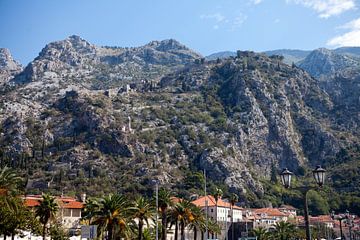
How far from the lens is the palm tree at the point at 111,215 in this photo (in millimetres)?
45906

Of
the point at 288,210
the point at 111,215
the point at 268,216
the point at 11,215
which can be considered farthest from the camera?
the point at 288,210

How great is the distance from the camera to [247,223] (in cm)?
11450

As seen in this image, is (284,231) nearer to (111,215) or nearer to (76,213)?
(76,213)

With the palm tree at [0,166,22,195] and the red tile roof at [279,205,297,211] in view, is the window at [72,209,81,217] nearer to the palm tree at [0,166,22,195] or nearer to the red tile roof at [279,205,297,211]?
the palm tree at [0,166,22,195]

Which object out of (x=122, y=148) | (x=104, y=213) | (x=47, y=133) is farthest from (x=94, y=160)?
(x=104, y=213)

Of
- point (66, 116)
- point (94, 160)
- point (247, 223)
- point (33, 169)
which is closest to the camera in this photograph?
point (247, 223)

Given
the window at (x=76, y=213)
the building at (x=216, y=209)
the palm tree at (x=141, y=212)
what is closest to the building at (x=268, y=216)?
the building at (x=216, y=209)

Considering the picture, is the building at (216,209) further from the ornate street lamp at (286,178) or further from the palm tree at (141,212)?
the ornate street lamp at (286,178)

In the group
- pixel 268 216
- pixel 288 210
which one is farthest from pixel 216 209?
pixel 288 210

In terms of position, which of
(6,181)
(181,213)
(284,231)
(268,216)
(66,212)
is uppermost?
(6,181)

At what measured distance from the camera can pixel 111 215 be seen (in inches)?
1810

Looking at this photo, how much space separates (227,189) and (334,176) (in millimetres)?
51794

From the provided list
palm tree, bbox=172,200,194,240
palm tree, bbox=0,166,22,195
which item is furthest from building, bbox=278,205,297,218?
palm tree, bbox=0,166,22,195

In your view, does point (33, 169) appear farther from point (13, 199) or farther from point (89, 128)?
point (13, 199)
